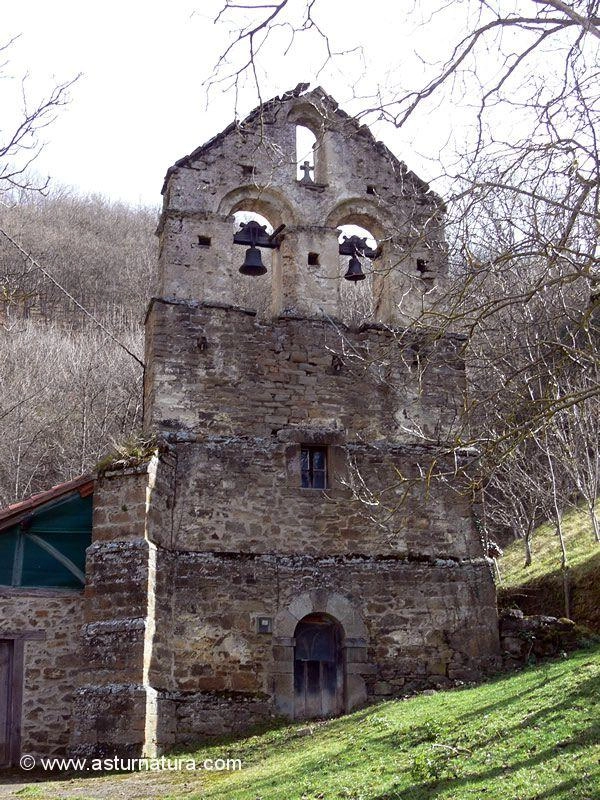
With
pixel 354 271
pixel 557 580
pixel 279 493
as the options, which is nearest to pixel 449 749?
pixel 279 493

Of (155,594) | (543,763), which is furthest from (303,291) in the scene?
(543,763)

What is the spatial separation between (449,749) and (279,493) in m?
4.83

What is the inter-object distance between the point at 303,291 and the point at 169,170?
244 cm

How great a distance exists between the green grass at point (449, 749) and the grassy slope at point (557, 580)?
2.28 m

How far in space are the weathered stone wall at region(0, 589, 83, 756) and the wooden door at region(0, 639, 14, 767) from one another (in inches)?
6.2

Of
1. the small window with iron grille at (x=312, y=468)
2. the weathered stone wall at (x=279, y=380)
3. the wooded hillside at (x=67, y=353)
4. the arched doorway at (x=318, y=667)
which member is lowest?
the arched doorway at (x=318, y=667)

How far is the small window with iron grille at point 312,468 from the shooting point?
492 inches

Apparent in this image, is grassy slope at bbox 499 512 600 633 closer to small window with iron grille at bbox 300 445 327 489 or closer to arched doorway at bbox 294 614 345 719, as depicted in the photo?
arched doorway at bbox 294 614 345 719

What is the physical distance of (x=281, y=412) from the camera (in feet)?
41.2

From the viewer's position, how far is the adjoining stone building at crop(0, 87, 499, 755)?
436 inches

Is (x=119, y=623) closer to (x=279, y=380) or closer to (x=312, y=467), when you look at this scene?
(x=312, y=467)

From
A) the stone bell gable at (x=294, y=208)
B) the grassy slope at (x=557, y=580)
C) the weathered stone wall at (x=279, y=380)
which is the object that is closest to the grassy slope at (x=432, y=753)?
the grassy slope at (x=557, y=580)

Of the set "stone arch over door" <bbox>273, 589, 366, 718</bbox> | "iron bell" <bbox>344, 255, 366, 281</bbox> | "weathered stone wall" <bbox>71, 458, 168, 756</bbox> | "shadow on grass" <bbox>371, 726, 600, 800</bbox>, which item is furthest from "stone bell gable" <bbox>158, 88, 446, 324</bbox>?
"shadow on grass" <bbox>371, 726, 600, 800</bbox>

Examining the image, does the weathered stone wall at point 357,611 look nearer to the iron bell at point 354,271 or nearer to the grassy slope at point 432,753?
the grassy slope at point 432,753
